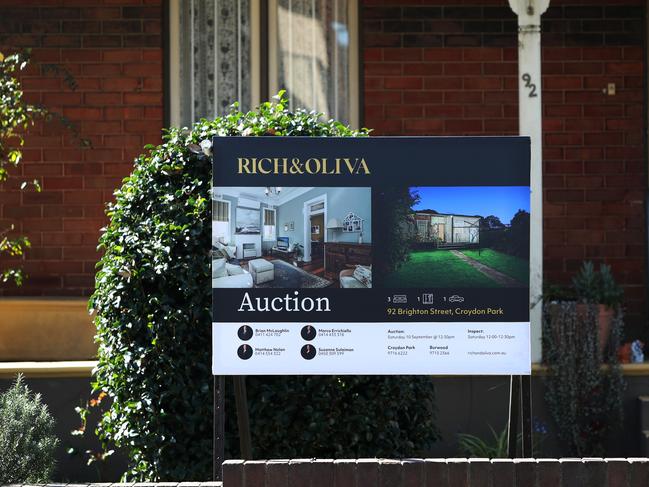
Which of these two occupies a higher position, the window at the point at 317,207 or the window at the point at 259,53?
the window at the point at 259,53

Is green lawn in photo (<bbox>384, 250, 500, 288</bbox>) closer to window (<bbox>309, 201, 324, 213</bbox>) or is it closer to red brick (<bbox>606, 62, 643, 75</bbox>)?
window (<bbox>309, 201, 324, 213</bbox>)

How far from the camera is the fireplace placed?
15.7 ft

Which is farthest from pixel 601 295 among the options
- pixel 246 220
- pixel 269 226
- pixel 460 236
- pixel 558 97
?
pixel 246 220

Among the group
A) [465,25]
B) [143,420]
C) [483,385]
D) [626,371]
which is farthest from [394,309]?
[465,25]

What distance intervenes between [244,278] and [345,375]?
29.7 inches

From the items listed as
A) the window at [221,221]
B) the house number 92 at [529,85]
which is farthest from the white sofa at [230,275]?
the house number 92 at [529,85]

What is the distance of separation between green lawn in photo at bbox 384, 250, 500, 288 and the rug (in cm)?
32

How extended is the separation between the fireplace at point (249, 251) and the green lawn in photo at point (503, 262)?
993mm

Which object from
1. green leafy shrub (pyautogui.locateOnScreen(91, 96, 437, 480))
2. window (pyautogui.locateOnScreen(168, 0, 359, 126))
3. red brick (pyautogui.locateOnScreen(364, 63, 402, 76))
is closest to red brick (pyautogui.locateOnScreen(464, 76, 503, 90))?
red brick (pyautogui.locateOnScreen(364, 63, 402, 76))

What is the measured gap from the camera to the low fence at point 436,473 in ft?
14.7

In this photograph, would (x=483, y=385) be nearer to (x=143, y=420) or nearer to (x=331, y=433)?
(x=331, y=433)

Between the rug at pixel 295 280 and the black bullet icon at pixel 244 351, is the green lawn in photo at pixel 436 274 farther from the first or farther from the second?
the black bullet icon at pixel 244 351

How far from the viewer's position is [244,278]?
4.76 metres

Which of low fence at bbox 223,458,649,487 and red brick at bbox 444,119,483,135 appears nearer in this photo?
low fence at bbox 223,458,649,487
